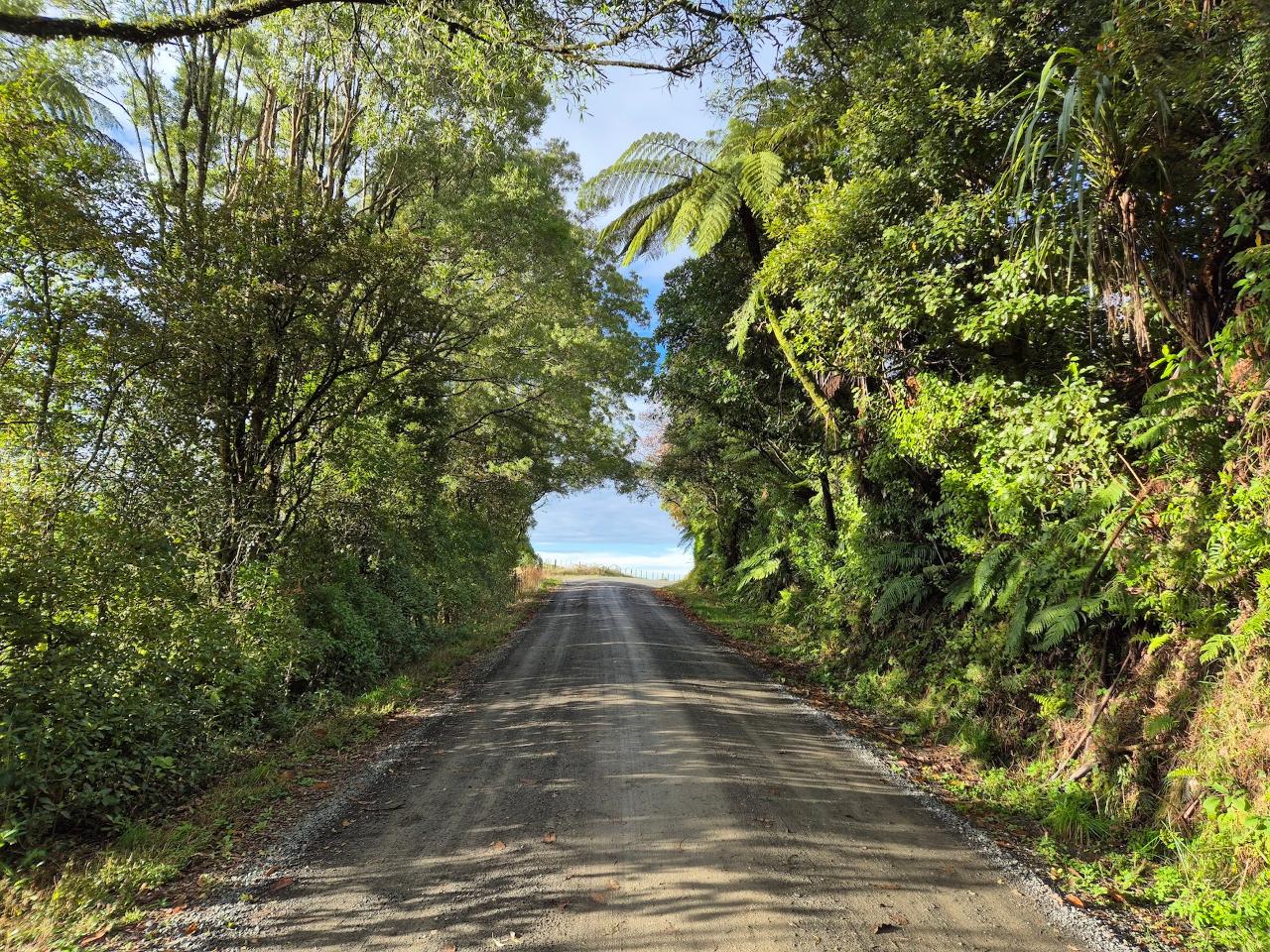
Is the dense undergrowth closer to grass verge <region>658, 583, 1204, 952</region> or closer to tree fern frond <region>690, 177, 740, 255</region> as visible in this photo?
tree fern frond <region>690, 177, 740, 255</region>

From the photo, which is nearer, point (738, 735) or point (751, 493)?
point (738, 735)

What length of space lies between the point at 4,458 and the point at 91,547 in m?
1.21

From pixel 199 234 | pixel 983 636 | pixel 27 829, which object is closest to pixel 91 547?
pixel 27 829

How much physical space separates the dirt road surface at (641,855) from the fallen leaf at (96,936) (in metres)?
0.71

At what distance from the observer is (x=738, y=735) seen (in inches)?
244

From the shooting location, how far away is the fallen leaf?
2.97m

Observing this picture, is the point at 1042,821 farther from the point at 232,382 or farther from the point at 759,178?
the point at 232,382

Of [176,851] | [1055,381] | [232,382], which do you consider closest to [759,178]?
[1055,381]

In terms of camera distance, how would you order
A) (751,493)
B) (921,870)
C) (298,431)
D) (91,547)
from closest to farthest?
(921,870) < (91,547) < (298,431) < (751,493)

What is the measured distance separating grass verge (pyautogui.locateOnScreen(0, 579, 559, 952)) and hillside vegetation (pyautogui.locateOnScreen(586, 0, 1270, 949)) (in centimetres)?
566

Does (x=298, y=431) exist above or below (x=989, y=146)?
below

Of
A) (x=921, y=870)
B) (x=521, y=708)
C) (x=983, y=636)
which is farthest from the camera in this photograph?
(x=521, y=708)

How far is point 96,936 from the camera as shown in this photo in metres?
3.02

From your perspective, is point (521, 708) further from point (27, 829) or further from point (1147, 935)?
point (1147, 935)
